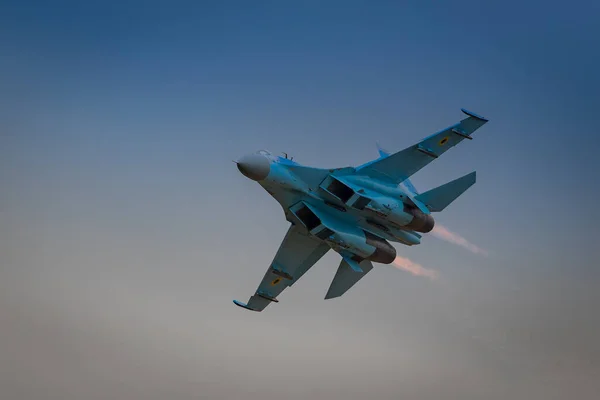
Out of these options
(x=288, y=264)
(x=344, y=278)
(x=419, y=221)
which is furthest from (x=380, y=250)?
(x=288, y=264)

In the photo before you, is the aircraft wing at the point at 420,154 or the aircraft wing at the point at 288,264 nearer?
the aircraft wing at the point at 420,154

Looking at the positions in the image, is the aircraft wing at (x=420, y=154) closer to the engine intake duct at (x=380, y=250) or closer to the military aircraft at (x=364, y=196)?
the military aircraft at (x=364, y=196)

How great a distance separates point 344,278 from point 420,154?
25.9 ft

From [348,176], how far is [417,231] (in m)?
4.57

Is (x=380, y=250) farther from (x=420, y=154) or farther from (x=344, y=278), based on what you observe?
(x=420, y=154)

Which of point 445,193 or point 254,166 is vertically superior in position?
point 445,193

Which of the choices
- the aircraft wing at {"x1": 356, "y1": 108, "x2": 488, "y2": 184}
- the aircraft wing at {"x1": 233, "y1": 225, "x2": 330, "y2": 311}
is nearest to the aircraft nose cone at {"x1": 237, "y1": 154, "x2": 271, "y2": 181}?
the aircraft wing at {"x1": 356, "y1": 108, "x2": 488, "y2": 184}

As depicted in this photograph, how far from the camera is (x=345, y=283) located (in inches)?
1751

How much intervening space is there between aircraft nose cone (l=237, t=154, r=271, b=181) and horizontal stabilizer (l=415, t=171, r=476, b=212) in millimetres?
7891

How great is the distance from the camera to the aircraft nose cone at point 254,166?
37.5 meters

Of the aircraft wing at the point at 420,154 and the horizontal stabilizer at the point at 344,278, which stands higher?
the aircraft wing at the point at 420,154

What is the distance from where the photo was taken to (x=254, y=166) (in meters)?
37.6

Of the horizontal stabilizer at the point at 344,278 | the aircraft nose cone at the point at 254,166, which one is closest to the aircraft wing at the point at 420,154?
the aircraft nose cone at the point at 254,166

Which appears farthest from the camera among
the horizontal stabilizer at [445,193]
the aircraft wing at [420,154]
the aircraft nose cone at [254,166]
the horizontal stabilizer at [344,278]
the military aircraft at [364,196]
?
the horizontal stabilizer at [344,278]
